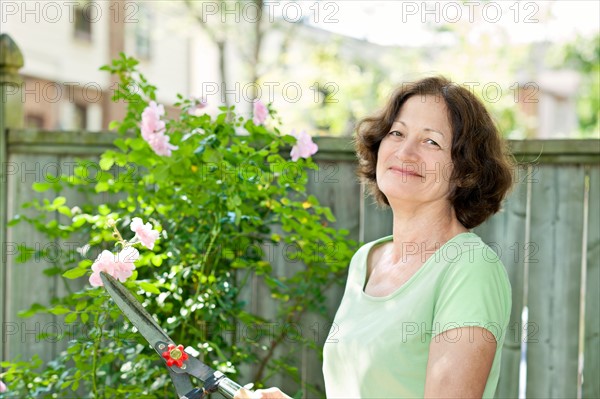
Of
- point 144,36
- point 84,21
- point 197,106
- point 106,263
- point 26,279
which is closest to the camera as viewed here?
point 106,263

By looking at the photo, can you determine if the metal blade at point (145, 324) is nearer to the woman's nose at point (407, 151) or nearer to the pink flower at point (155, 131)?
the woman's nose at point (407, 151)

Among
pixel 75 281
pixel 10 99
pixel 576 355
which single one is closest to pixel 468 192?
pixel 576 355

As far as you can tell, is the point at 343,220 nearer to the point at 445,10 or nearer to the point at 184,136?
the point at 184,136

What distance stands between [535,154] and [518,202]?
0.18 metres

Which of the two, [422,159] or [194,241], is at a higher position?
[422,159]

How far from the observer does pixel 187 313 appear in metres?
2.68

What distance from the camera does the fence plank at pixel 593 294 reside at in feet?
9.52

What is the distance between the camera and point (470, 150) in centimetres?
206

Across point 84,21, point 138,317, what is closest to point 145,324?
point 138,317

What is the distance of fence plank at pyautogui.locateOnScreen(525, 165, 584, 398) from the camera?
2934 millimetres

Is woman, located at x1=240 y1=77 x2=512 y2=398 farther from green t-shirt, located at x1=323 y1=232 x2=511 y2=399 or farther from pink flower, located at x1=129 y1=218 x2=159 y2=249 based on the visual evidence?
pink flower, located at x1=129 y1=218 x2=159 y2=249

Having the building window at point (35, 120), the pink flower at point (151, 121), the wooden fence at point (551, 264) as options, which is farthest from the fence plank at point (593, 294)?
the building window at point (35, 120)

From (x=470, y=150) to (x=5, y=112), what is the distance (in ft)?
7.46

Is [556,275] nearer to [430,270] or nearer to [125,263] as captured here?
[430,270]
